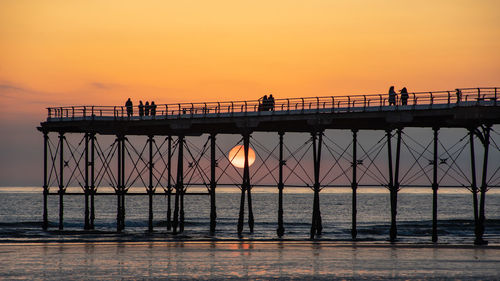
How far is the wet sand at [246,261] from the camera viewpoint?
34.2 m

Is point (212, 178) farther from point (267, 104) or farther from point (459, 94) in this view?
point (459, 94)

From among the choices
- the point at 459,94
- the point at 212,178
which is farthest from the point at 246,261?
the point at 212,178

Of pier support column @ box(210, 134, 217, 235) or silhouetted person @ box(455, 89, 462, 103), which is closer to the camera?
silhouetted person @ box(455, 89, 462, 103)

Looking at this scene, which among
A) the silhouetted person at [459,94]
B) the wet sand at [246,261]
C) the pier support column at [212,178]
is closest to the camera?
the wet sand at [246,261]

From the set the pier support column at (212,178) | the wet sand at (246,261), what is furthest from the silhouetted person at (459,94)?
the pier support column at (212,178)

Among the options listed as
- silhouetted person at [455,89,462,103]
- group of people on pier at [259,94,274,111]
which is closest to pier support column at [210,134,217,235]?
group of people on pier at [259,94,274,111]

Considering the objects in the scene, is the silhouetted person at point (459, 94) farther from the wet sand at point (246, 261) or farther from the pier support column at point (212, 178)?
the pier support column at point (212, 178)

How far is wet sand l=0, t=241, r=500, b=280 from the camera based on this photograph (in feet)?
112

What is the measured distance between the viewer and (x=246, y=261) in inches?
1551

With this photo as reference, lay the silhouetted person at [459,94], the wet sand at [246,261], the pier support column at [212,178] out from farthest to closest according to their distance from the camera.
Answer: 1. the pier support column at [212,178]
2. the silhouetted person at [459,94]
3. the wet sand at [246,261]

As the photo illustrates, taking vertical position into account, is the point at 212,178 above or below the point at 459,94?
below

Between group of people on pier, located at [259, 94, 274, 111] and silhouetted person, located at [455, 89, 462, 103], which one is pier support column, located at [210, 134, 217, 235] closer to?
group of people on pier, located at [259, 94, 274, 111]

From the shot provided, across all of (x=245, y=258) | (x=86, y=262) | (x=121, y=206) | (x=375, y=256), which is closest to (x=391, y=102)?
(x=375, y=256)

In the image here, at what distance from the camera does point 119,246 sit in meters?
49.1
